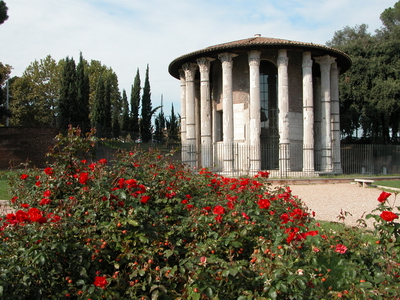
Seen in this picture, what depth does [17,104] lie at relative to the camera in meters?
37.9

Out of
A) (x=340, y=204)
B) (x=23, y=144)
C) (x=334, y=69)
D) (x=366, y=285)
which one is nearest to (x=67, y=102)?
(x=23, y=144)

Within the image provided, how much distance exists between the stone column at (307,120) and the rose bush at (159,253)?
15524mm

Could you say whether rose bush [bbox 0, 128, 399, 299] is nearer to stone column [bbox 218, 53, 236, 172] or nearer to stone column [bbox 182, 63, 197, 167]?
stone column [bbox 218, 53, 236, 172]

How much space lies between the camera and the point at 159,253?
3080mm

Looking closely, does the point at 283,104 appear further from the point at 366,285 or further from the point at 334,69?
the point at 366,285

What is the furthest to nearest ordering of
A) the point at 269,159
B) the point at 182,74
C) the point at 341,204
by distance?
the point at 182,74 < the point at 269,159 < the point at 341,204

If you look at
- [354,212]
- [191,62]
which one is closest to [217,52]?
[191,62]

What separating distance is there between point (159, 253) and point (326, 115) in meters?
18.8

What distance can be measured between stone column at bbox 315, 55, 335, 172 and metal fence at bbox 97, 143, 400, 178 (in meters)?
0.55

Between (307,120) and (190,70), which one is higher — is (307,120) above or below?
below

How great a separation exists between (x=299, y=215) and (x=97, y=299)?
1904 mm

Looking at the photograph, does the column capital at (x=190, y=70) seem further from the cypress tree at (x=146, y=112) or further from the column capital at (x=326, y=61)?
the cypress tree at (x=146, y=112)

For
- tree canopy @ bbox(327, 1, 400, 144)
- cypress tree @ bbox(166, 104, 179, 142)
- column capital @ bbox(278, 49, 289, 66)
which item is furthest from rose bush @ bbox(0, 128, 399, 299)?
cypress tree @ bbox(166, 104, 179, 142)

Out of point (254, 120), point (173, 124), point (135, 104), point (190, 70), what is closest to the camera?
point (254, 120)
